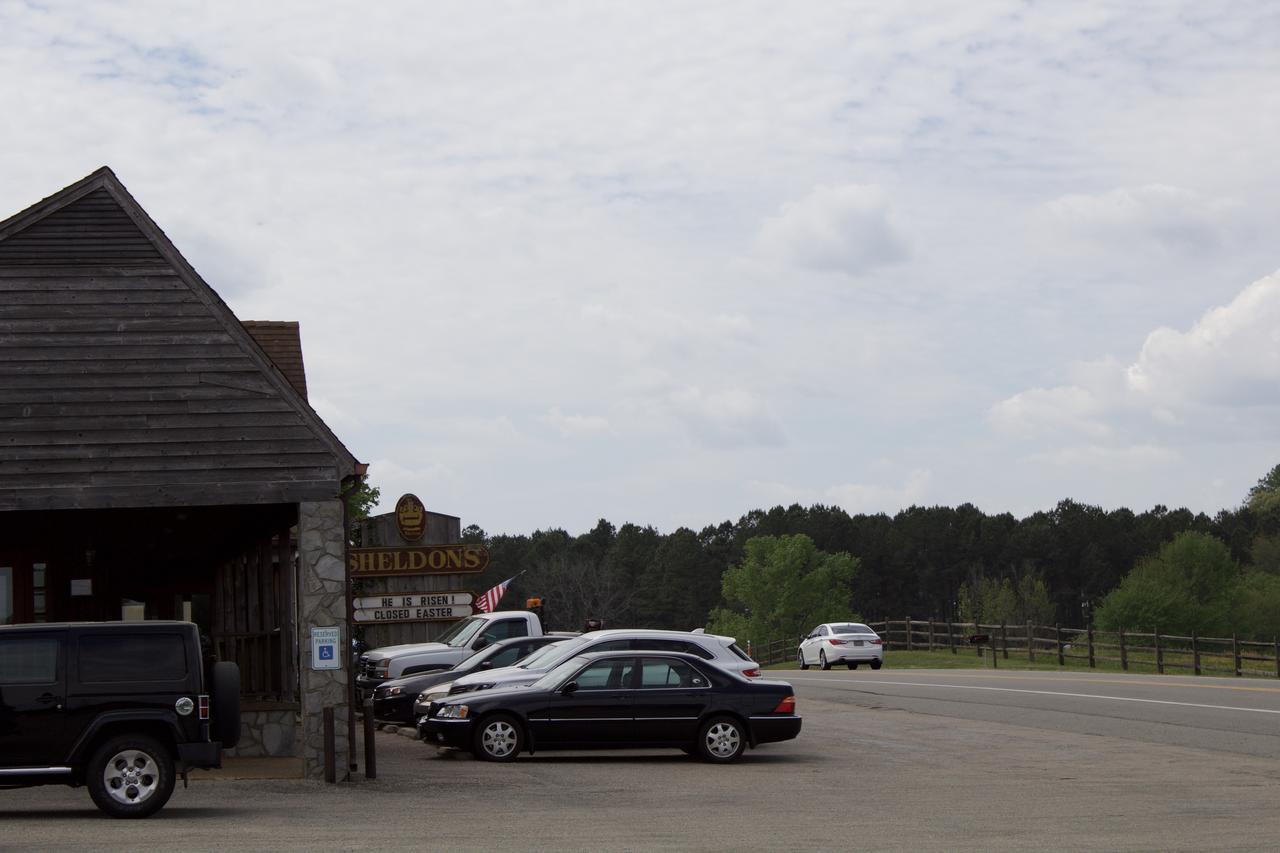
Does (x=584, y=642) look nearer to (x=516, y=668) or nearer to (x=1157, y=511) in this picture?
(x=516, y=668)

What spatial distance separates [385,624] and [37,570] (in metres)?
10.4

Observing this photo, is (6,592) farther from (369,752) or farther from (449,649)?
(369,752)

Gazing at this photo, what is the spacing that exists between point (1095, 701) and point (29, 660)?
67.6 ft

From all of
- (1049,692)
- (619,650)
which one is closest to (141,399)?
(619,650)

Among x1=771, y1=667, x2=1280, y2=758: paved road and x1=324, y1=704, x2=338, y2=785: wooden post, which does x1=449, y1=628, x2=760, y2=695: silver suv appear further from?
x1=771, y1=667, x2=1280, y2=758: paved road

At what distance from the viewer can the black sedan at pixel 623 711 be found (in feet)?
61.2

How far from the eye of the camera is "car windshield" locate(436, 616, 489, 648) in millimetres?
25359

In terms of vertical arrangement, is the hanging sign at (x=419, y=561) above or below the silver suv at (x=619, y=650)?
above

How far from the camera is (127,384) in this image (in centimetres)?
1722

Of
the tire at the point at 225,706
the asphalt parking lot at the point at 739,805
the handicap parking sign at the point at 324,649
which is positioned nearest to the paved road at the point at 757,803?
the asphalt parking lot at the point at 739,805

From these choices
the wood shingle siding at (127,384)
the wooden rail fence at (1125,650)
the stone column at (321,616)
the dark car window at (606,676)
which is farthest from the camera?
the wooden rail fence at (1125,650)

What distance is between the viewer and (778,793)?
15766mm

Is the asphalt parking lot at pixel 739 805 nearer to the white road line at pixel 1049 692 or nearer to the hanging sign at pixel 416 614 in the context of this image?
the white road line at pixel 1049 692

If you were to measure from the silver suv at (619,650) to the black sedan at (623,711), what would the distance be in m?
0.73
